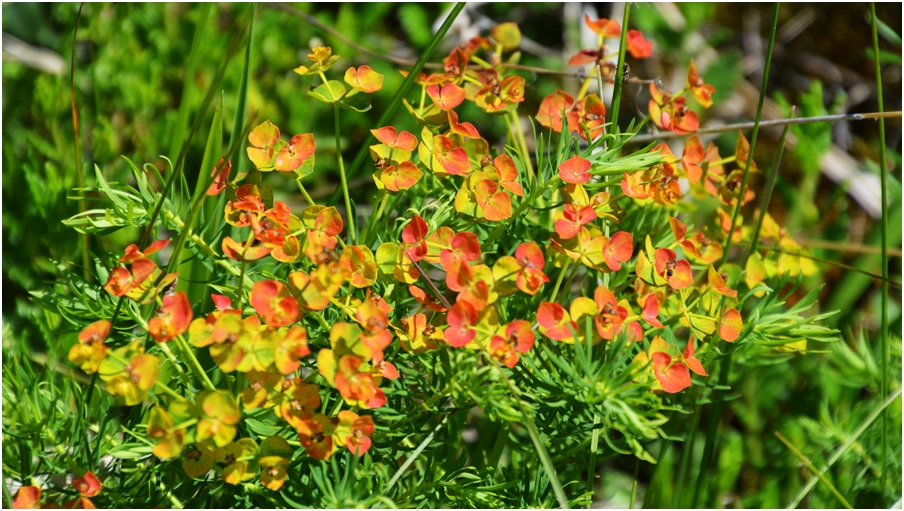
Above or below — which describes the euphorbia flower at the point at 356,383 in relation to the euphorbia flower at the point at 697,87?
below

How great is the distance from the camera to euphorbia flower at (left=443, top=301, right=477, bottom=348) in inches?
24.4

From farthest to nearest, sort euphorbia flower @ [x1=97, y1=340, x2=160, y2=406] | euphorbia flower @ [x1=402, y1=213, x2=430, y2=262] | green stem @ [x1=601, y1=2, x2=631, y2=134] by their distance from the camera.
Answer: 1. green stem @ [x1=601, y1=2, x2=631, y2=134]
2. euphorbia flower @ [x1=402, y1=213, x2=430, y2=262]
3. euphorbia flower @ [x1=97, y1=340, x2=160, y2=406]

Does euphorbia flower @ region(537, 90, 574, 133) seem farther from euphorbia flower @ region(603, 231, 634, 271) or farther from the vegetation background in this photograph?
the vegetation background

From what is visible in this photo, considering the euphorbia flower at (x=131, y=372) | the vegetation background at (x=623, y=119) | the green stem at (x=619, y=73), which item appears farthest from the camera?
the vegetation background at (x=623, y=119)

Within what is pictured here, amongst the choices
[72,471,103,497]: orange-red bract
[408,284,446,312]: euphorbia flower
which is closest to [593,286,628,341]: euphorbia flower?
[408,284,446,312]: euphorbia flower

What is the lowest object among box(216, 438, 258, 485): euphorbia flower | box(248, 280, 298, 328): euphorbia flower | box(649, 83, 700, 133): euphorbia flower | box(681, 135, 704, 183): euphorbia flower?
box(216, 438, 258, 485): euphorbia flower

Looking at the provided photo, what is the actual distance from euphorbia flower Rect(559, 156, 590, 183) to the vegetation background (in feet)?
1.84

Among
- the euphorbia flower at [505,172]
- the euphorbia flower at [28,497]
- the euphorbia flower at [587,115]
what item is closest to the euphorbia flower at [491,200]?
the euphorbia flower at [505,172]

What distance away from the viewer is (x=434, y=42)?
0.79 metres

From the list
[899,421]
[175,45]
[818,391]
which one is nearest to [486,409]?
[899,421]

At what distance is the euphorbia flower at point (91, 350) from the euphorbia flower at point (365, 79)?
1.06 feet

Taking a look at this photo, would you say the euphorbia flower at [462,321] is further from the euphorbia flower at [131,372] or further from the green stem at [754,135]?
the green stem at [754,135]

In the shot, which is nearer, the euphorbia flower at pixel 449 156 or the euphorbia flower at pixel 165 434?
the euphorbia flower at pixel 165 434

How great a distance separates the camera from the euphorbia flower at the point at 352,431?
0.62 meters
